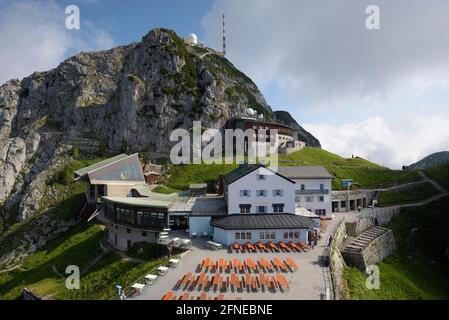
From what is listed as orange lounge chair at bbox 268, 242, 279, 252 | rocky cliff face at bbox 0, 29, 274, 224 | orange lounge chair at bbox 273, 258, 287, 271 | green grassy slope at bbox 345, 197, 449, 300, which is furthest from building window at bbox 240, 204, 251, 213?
rocky cliff face at bbox 0, 29, 274, 224

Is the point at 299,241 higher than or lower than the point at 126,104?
lower

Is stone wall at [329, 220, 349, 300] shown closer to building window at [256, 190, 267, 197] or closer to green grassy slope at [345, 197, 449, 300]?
green grassy slope at [345, 197, 449, 300]

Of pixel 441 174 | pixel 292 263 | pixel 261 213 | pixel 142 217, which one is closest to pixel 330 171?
pixel 441 174

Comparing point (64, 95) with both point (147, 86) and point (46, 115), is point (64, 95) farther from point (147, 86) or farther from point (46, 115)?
point (147, 86)

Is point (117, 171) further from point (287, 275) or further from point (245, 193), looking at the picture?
point (287, 275)

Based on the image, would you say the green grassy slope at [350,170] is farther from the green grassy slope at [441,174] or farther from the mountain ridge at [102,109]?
the mountain ridge at [102,109]

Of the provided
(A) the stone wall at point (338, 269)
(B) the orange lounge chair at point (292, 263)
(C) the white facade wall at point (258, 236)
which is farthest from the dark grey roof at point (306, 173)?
(B) the orange lounge chair at point (292, 263)
